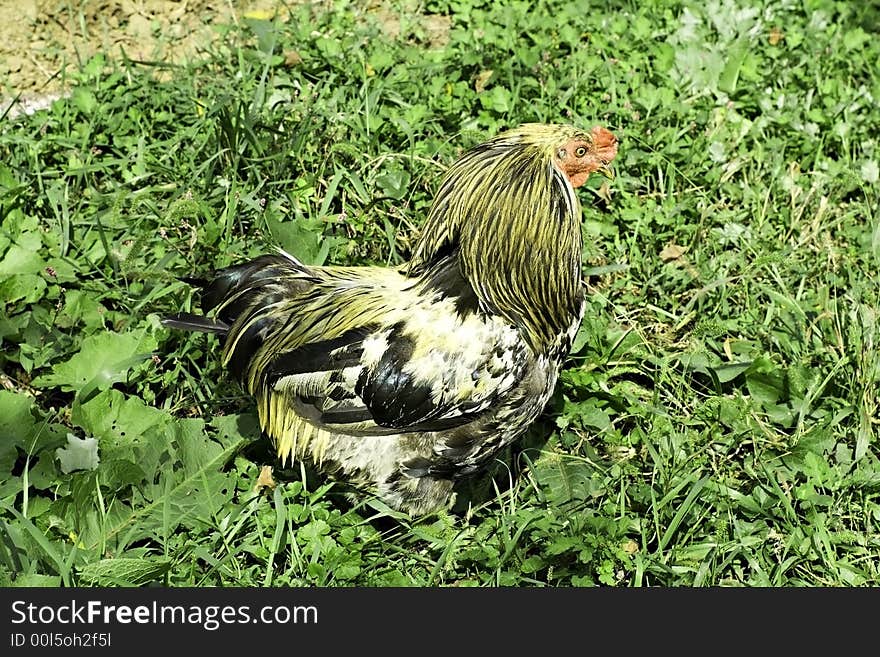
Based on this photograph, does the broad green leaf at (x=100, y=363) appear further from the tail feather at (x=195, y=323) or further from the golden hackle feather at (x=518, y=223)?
the golden hackle feather at (x=518, y=223)

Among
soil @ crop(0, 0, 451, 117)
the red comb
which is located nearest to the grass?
soil @ crop(0, 0, 451, 117)

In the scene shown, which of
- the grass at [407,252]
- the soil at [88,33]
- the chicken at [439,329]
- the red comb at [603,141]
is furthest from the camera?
the soil at [88,33]

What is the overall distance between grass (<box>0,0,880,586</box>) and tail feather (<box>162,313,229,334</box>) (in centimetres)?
43

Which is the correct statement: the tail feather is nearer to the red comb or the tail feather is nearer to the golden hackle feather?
the golden hackle feather

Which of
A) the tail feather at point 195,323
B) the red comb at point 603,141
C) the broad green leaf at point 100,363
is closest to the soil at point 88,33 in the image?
the broad green leaf at point 100,363

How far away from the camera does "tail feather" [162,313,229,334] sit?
124 inches

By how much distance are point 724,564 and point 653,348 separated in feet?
3.39

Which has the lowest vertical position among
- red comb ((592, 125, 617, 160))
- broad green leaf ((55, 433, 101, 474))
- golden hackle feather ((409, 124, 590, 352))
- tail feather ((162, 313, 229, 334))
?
broad green leaf ((55, 433, 101, 474))

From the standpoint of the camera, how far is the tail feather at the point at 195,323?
3.14 metres

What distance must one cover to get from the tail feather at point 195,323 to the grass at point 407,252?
0.43 metres

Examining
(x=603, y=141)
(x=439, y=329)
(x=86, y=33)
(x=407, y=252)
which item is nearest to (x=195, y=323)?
(x=439, y=329)

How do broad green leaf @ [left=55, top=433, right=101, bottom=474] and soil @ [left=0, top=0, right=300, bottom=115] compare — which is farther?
soil @ [left=0, top=0, right=300, bottom=115]

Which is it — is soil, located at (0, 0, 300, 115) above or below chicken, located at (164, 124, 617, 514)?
above

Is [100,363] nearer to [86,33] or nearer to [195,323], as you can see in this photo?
[195,323]
